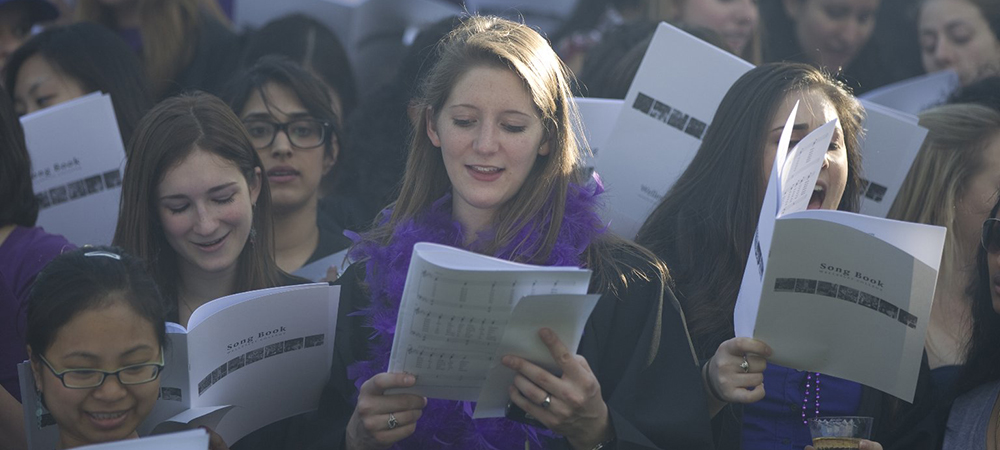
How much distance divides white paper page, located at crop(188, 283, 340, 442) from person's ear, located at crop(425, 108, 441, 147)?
48 cm

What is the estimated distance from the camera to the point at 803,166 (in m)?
2.51

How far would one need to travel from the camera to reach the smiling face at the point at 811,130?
118 inches

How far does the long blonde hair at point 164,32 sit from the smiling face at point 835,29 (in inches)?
113

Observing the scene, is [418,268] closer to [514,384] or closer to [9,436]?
[514,384]

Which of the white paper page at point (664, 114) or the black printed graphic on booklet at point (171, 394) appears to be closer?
the black printed graphic on booklet at point (171, 394)

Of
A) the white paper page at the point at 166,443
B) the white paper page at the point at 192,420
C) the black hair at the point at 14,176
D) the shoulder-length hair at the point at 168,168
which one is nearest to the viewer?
the white paper page at the point at 166,443

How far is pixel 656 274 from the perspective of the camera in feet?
8.95

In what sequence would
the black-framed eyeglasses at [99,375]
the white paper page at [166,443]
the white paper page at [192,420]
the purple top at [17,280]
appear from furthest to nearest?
the purple top at [17,280] → the white paper page at [192,420] → the black-framed eyeglasses at [99,375] → the white paper page at [166,443]

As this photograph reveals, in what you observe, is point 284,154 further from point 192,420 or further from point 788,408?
point 788,408

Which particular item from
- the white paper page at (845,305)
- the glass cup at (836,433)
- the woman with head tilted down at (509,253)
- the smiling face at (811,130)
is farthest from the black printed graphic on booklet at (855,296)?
the smiling face at (811,130)

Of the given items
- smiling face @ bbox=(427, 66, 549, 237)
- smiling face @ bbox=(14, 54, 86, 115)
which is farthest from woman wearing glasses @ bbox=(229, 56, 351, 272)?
smiling face @ bbox=(427, 66, 549, 237)

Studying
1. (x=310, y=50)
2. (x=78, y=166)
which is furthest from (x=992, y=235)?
(x=310, y=50)

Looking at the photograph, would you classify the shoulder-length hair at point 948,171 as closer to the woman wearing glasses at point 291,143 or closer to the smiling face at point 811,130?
the smiling face at point 811,130

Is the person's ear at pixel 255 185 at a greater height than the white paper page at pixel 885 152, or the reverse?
the white paper page at pixel 885 152
